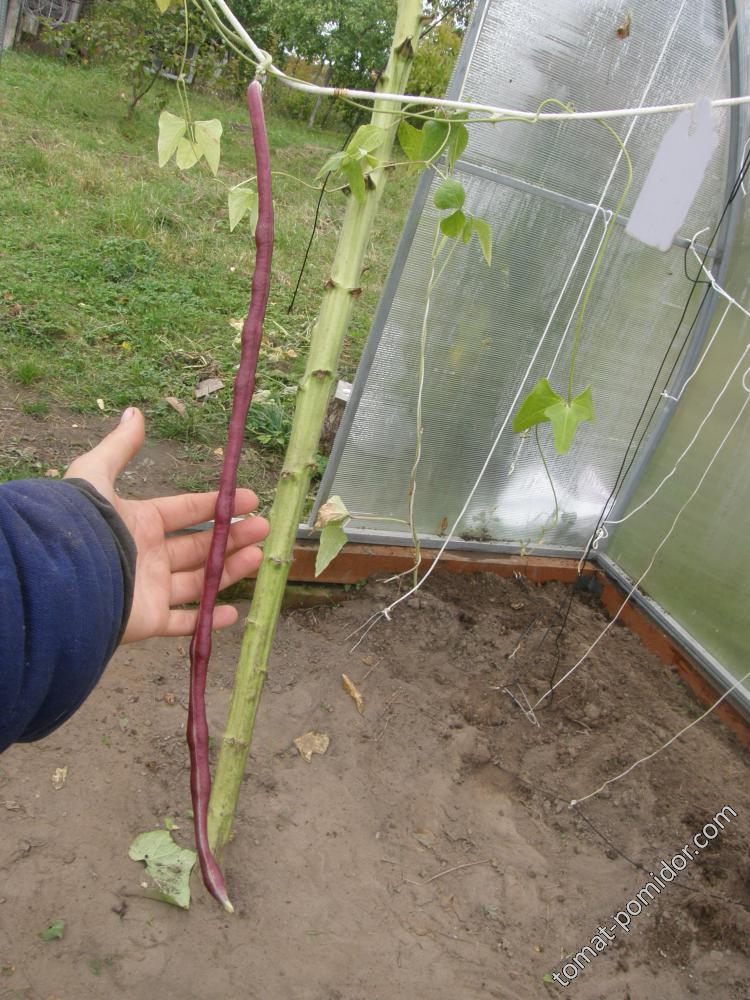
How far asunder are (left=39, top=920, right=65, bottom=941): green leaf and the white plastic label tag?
201cm

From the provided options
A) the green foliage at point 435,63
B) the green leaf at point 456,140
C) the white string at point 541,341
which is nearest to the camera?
the green leaf at point 456,140

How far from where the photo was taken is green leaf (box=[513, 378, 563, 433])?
1.95m

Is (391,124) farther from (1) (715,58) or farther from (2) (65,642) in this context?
(1) (715,58)

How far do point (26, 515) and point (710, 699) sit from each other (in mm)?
2792

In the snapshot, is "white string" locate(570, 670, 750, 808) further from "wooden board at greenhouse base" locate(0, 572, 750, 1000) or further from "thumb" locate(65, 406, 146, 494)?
"thumb" locate(65, 406, 146, 494)

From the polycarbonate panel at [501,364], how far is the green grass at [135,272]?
0.63 metres

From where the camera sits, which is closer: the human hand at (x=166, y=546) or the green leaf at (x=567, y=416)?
the human hand at (x=166, y=546)

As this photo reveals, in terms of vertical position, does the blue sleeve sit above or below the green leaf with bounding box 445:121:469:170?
below

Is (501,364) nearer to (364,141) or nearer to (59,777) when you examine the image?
(364,141)

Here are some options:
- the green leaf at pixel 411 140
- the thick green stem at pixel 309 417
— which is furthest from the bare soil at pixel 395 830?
the green leaf at pixel 411 140

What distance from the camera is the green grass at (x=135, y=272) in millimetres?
3863

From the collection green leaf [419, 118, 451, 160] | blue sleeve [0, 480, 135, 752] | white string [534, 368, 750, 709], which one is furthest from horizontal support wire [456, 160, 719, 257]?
blue sleeve [0, 480, 135, 752]

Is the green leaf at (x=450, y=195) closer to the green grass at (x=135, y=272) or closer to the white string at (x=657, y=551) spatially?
the green grass at (x=135, y=272)

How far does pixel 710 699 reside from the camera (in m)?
3.07
